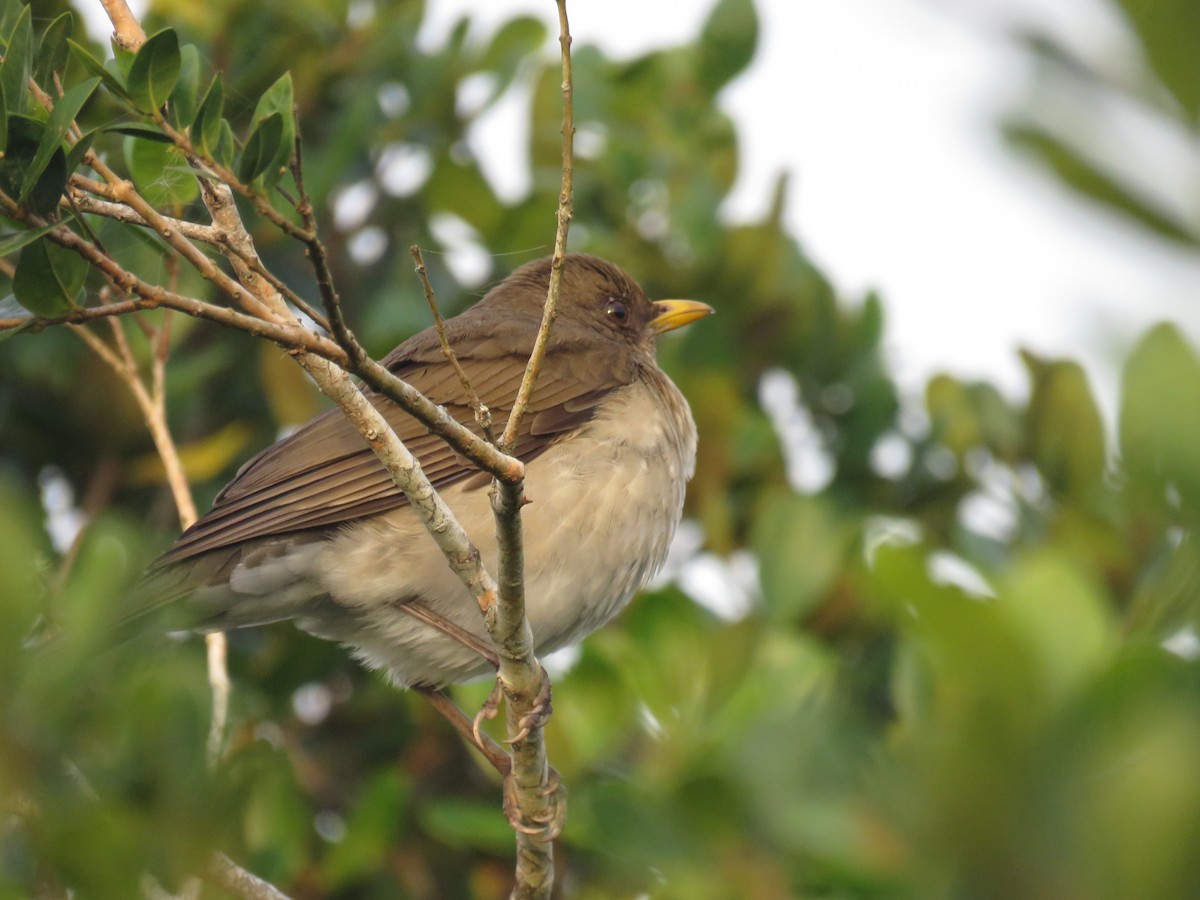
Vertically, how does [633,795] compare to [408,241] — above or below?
above

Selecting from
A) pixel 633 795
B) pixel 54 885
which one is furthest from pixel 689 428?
pixel 54 885

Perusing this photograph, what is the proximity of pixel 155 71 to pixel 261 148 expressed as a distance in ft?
0.92

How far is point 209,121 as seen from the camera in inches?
126

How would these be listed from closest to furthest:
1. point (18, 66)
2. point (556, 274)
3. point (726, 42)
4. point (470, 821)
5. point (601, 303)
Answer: point (18, 66) < point (556, 274) < point (470, 821) < point (601, 303) < point (726, 42)

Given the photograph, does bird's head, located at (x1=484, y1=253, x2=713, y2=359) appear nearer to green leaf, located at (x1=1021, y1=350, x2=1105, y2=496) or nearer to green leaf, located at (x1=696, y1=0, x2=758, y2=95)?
green leaf, located at (x1=696, y1=0, x2=758, y2=95)

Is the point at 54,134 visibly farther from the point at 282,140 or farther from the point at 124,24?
the point at 124,24

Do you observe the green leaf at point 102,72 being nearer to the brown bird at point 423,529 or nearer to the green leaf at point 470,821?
the brown bird at point 423,529

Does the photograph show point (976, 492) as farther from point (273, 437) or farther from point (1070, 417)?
point (273, 437)

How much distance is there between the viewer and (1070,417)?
616 cm

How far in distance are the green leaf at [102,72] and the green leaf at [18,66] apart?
10cm

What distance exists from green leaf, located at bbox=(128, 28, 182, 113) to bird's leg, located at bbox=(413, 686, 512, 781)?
2.50 metres

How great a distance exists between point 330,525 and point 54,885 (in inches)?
124

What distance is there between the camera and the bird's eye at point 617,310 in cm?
672

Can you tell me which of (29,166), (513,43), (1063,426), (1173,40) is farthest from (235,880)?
(513,43)
